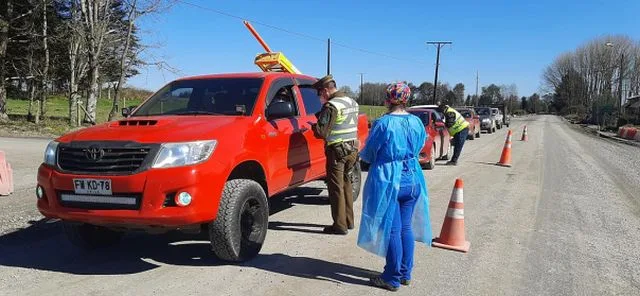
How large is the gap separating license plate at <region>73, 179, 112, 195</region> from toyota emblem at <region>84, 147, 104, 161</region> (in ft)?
0.66

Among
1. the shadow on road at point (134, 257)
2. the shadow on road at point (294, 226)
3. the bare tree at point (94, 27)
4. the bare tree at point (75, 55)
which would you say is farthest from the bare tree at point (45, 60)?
the shadow on road at point (294, 226)

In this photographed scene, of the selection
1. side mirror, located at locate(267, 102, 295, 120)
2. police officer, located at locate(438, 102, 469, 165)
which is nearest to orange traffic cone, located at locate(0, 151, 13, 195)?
side mirror, located at locate(267, 102, 295, 120)

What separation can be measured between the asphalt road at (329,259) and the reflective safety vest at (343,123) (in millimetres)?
1211

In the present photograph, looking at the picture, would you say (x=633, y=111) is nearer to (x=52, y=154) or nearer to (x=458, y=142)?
(x=458, y=142)

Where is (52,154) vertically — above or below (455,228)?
above

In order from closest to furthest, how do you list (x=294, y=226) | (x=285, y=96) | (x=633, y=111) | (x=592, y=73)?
(x=285, y=96) < (x=294, y=226) < (x=633, y=111) < (x=592, y=73)

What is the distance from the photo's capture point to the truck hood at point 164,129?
451 centimetres

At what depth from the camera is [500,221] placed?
723cm

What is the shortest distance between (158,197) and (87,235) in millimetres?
1674

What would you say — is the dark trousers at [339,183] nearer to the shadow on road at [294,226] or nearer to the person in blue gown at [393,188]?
the shadow on road at [294,226]

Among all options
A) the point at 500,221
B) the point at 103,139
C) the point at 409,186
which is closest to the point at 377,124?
the point at 409,186

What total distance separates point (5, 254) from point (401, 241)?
13.7 ft

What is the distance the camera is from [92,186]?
14.5 ft

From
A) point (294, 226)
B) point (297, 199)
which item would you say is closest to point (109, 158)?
point (294, 226)
